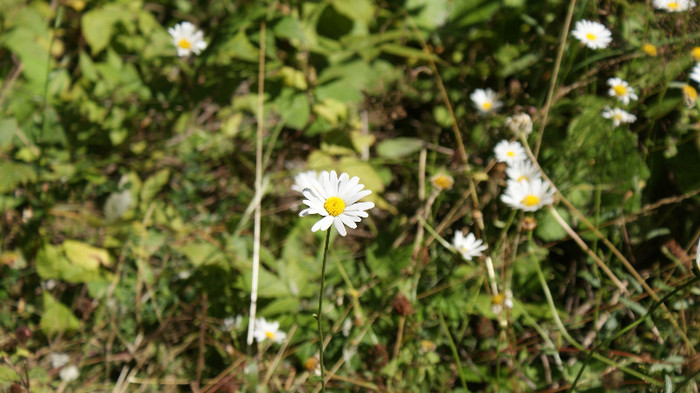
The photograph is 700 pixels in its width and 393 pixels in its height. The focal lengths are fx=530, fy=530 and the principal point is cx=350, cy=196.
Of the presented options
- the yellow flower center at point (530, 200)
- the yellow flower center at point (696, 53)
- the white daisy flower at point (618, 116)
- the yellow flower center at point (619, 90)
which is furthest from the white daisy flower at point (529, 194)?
the yellow flower center at point (696, 53)

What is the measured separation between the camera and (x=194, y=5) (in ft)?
8.43

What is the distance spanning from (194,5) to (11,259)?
55.5 inches

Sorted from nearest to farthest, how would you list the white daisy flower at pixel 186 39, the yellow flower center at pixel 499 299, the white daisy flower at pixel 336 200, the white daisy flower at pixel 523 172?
1. the white daisy flower at pixel 336 200
2. the yellow flower center at pixel 499 299
3. the white daisy flower at pixel 523 172
4. the white daisy flower at pixel 186 39

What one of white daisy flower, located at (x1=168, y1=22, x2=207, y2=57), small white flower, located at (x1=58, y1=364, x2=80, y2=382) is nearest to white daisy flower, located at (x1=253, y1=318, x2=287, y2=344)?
small white flower, located at (x1=58, y1=364, x2=80, y2=382)

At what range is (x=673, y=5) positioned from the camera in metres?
1.90

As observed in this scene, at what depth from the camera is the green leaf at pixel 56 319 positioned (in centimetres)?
178

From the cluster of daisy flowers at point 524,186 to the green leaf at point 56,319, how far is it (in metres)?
1.48

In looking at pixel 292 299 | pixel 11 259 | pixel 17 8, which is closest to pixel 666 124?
pixel 292 299

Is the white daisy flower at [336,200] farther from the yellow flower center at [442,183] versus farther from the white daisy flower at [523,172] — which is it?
the white daisy flower at [523,172]

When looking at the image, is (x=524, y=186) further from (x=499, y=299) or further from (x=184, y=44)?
(x=184, y=44)

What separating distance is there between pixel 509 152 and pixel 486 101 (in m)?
0.37

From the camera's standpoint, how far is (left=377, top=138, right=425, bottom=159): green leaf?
210cm

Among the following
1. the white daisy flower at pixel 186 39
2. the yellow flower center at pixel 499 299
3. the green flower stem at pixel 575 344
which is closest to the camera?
the green flower stem at pixel 575 344

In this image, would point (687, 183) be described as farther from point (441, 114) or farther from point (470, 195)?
point (441, 114)
